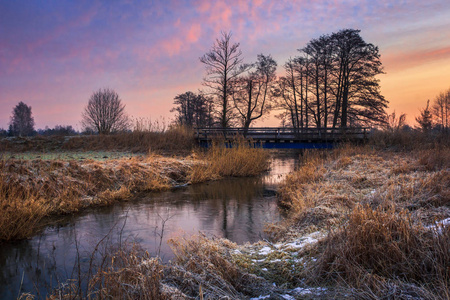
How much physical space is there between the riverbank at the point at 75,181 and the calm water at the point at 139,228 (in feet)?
1.61

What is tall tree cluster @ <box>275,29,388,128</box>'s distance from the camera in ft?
91.6

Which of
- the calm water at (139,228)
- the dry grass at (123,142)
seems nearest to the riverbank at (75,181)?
the calm water at (139,228)

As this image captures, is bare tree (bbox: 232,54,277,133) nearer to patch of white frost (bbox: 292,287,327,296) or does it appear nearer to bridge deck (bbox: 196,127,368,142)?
bridge deck (bbox: 196,127,368,142)

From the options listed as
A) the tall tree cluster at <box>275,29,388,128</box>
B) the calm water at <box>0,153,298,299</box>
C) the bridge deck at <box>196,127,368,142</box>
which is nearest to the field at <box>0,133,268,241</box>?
the calm water at <box>0,153,298,299</box>

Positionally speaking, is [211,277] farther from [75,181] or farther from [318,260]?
[75,181]

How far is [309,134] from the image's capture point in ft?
79.7

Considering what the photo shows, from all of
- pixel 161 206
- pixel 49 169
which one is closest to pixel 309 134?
pixel 161 206

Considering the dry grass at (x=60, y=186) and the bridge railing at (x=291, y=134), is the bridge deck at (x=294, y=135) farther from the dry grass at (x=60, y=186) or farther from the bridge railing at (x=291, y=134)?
the dry grass at (x=60, y=186)

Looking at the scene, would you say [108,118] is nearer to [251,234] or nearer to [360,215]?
[251,234]

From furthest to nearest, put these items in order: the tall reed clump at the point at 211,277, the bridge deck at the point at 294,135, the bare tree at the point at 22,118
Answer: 1. the bare tree at the point at 22,118
2. the bridge deck at the point at 294,135
3. the tall reed clump at the point at 211,277

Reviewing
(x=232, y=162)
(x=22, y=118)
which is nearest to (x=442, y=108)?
(x=232, y=162)

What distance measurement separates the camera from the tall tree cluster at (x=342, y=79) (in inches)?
1099

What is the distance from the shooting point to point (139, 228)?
748 cm

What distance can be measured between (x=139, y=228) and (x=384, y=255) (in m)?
5.66
